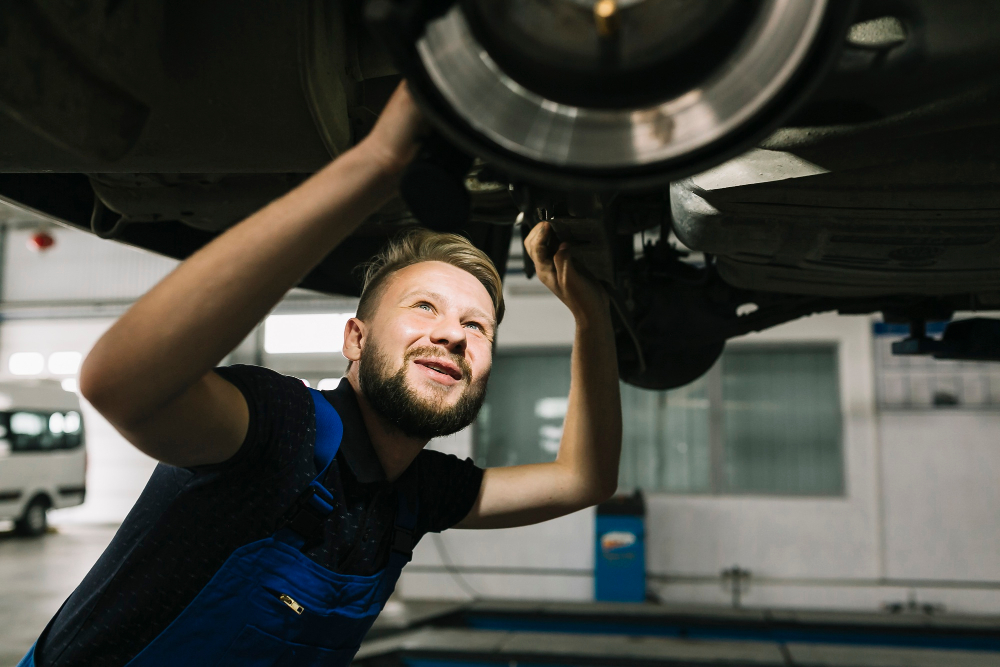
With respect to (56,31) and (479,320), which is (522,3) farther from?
(479,320)

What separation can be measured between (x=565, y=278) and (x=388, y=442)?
1.24ft

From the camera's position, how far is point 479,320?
3.89 feet

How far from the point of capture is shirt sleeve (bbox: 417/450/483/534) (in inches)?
49.6

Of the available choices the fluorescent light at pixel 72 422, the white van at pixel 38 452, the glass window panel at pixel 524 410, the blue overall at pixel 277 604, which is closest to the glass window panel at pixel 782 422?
the glass window panel at pixel 524 410

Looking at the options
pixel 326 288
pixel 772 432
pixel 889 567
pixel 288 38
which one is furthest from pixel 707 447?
pixel 288 38

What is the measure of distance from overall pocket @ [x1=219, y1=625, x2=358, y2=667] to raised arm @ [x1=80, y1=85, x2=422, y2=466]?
455mm

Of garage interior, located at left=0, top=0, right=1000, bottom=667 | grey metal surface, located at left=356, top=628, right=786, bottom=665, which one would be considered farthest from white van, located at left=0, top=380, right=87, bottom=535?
grey metal surface, located at left=356, top=628, right=786, bottom=665

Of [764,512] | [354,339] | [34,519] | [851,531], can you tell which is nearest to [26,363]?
[34,519]

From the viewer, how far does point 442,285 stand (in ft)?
3.83

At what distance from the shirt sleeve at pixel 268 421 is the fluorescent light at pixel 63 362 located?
9.40m

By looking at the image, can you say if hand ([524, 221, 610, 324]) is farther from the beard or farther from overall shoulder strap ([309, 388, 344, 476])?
overall shoulder strap ([309, 388, 344, 476])

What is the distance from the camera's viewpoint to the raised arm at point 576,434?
3.89 ft

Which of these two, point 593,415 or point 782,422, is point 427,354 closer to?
point 593,415

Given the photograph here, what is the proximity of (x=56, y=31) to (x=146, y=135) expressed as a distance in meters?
0.19
